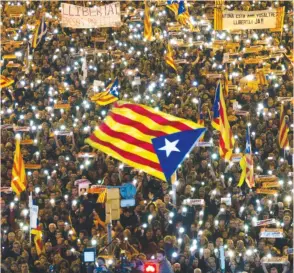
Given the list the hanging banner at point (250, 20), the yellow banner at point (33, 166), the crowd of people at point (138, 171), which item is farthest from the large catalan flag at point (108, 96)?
the hanging banner at point (250, 20)

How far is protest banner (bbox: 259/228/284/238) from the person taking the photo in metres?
14.5

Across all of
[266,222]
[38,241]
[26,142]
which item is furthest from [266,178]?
[26,142]

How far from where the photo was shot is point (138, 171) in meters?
17.2

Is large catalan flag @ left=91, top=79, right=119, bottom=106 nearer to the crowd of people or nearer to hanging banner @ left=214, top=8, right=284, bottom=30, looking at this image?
the crowd of people

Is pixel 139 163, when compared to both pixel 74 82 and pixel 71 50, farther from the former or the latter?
pixel 71 50

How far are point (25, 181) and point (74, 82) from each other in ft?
22.2

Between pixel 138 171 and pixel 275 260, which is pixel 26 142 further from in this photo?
pixel 275 260

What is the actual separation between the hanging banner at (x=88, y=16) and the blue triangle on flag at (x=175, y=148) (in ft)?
38.8

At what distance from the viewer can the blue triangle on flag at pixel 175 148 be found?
10.3 m

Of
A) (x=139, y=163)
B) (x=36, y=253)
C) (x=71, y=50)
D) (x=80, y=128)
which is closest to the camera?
(x=139, y=163)

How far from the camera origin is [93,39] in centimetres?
2573

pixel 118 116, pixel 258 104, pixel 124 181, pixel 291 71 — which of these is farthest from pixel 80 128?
pixel 118 116

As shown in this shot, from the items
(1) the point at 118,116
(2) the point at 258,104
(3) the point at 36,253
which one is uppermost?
(1) the point at 118,116

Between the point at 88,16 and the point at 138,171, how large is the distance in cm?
603
